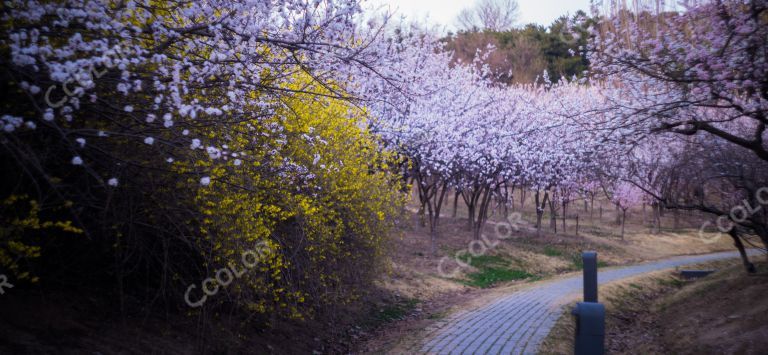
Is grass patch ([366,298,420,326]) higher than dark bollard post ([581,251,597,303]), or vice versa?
dark bollard post ([581,251,597,303])

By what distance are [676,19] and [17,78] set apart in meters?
7.87

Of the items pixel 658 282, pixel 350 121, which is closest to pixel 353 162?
pixel 350 121

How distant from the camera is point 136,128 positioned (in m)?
5.69

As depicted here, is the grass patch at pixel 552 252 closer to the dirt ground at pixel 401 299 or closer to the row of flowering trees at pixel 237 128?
the dirt ground at pixel 401 299

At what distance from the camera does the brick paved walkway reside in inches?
349

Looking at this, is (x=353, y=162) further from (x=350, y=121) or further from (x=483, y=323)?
(x=483, y=323)

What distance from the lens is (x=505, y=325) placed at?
10.6m

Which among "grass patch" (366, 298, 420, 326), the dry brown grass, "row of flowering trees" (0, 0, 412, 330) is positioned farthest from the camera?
"grass patch" (366, 298, 420, 326)

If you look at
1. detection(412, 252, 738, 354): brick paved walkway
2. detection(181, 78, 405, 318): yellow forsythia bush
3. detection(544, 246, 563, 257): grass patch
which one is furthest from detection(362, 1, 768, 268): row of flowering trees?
detection(544, 246, 563, 257): grass patch

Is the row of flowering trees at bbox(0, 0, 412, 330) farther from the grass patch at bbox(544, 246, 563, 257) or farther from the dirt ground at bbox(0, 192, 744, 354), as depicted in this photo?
the grass patch at bbox(544, 246, 563, 257)

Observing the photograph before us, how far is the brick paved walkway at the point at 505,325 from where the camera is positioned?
886 centimetres

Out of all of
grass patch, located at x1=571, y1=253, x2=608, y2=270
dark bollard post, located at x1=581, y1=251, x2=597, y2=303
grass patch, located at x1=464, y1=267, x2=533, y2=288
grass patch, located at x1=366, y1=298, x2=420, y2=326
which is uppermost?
dark bollard post, located at x1=581, y1=251, x2=597, y2=303

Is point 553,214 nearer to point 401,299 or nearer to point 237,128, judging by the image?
point 401,299

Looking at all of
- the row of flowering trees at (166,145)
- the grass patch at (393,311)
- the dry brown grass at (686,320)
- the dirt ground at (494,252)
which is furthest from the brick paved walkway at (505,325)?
the row of flowering trees at (166,145)
